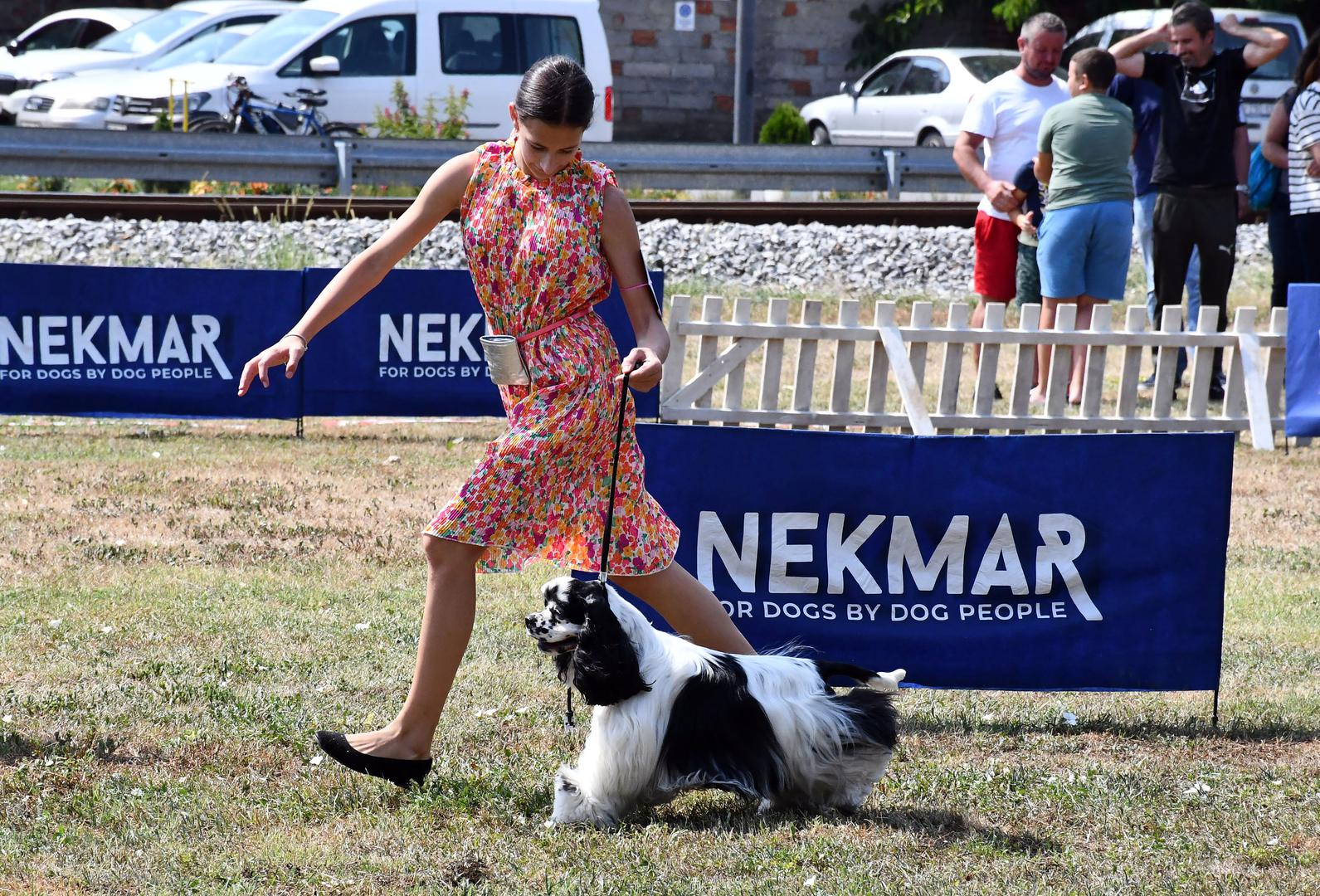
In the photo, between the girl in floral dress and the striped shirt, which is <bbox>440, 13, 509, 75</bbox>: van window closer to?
the striped shirt

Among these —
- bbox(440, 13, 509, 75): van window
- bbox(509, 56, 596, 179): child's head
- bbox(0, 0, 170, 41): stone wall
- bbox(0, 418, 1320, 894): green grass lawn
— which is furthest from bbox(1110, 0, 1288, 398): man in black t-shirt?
bbox(0, 0, 170, 41): stone wall

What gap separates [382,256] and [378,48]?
523 inches

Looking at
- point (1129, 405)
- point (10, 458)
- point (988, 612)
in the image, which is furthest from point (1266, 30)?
point (10, 458)

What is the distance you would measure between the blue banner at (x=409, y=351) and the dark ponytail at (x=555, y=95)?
5385 mm

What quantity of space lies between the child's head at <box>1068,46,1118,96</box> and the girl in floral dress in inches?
225

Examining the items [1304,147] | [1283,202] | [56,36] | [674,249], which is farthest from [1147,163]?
[56,36]

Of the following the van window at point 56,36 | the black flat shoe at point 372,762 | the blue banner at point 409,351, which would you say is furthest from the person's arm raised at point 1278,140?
the van window at point 56,36

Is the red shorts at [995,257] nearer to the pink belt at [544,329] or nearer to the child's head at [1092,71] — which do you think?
the child's head at [1092,71]

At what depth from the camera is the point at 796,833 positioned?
392 cm

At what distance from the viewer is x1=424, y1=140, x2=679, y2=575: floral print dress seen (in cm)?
391

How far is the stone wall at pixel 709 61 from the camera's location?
2884cm

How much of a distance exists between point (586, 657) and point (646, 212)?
12207mm

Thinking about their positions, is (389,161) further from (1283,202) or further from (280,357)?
(280,357)

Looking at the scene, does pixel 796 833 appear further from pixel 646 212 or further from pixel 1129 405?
pixel 646 212
